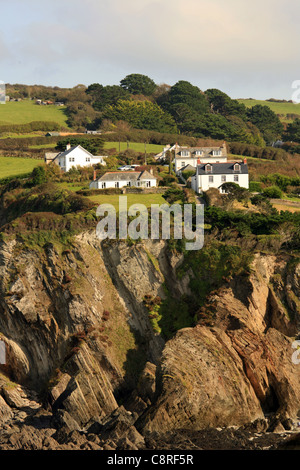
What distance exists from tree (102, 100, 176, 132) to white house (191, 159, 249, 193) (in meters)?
59.3

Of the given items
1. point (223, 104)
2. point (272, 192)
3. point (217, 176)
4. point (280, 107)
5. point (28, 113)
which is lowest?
point (272, 192)

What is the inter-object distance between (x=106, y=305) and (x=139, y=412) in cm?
1240

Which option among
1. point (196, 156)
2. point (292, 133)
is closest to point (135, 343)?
point (196, 156)

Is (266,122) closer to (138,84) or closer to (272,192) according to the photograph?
(138,84)

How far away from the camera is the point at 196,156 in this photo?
9731 centimetres

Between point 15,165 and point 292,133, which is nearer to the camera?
point 15,165

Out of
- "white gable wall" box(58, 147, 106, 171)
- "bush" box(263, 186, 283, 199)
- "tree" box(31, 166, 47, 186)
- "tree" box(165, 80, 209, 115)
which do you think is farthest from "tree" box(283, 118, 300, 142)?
"tree" box(31, 166, 47, 186)

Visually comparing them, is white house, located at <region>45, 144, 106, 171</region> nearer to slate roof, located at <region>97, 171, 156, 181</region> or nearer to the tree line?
slate roof, located at <region>97, 171, 156, 181</region>

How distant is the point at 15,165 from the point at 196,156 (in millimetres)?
26955

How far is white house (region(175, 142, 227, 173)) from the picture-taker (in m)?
95.5

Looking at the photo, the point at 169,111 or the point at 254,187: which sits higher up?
the point at 169,111

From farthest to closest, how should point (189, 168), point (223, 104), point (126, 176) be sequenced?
point (223, 104)
point (189, 168)
point (126, 176)

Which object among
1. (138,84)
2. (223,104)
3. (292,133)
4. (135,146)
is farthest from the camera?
(138,84)

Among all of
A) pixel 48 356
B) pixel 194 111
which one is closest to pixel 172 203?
pixel 48 356
